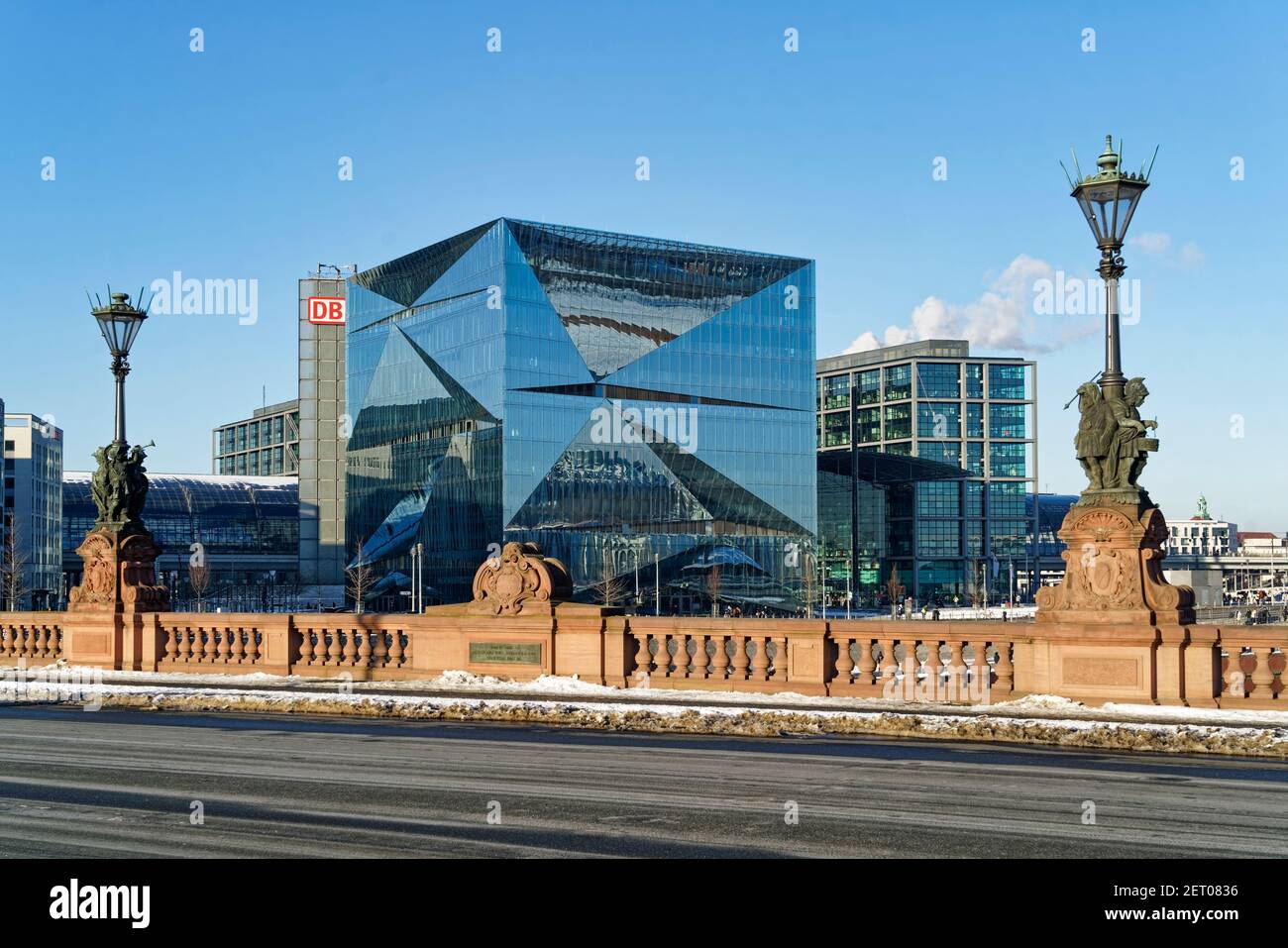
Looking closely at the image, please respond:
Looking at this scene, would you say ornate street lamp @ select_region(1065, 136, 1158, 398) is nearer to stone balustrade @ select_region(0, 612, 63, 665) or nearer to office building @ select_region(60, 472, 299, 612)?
stone balustrade @ select_region(0, 612, 63, 665)

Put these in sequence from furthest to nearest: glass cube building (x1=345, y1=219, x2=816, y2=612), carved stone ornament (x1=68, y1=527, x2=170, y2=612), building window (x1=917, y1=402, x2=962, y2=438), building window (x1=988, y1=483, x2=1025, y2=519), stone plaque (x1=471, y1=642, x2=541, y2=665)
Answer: building window (x1=917, y1=402, x2=962, y2=438), building window (x1=988, y1=483, x2=1025, y2=519), glass cube building (x1=345, y1=219, x2=816, y2=612), carved stone ornament (x1=68, y1=527, x2=170, y2=612), stone plaque (x1=471, y1=642, x2=541, y2=665)

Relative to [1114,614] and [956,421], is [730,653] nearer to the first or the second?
[1114,614]

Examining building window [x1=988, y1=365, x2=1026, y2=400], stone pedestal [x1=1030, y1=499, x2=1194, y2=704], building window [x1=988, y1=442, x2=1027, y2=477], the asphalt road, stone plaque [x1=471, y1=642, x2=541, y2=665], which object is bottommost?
the asphalt road

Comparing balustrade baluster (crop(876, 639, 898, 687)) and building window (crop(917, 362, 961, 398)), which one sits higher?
building window (crop(917, 362, 961, 398))

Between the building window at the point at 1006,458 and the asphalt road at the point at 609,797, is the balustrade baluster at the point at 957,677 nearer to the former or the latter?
the asphalt road at the point at 609,797

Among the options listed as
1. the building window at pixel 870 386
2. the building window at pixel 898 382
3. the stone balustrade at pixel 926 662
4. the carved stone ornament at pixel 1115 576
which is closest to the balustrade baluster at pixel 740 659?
the stone balustrade at pixel 926 662

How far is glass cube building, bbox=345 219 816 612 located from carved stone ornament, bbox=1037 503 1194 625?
231ft

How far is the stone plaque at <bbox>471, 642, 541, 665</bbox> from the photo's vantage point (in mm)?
21422

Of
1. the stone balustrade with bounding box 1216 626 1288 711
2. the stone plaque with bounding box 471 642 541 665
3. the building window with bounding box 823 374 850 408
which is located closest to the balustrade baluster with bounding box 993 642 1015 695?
the stone balustrade with bounding box 1216 626 1288 711

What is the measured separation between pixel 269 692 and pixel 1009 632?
37.0 ft

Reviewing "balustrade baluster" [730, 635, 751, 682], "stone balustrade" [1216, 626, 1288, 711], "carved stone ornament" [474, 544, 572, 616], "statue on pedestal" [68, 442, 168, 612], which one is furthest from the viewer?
"statue on pedestal" [68, 442, 168, 612]
